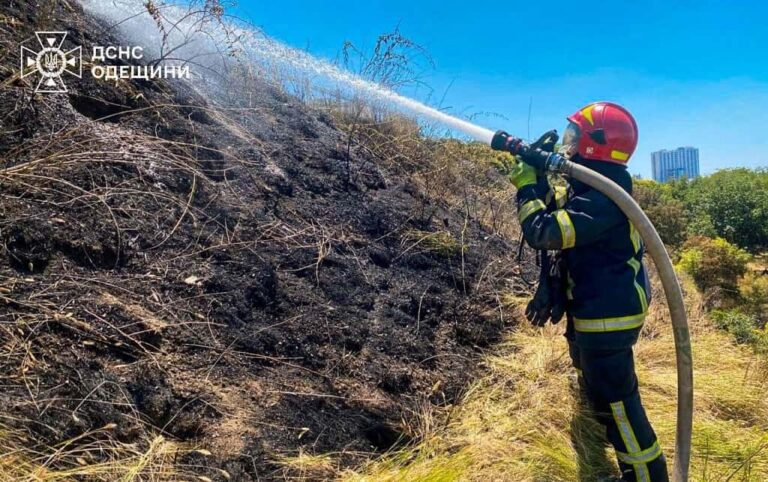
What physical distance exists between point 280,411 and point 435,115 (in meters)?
1.95

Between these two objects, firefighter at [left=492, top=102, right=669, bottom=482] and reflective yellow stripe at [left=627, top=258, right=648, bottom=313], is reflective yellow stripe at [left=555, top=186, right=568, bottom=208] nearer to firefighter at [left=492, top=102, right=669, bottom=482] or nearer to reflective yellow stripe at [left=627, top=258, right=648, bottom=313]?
firefighter at [left=492, top=102, right=669, bottom=482]

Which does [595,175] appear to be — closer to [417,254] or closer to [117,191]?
[417,254]

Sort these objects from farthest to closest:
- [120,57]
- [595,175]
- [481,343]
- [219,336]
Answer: [120,57], [481,343], [219,336], [595,175]

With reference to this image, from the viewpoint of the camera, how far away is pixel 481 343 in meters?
3.40

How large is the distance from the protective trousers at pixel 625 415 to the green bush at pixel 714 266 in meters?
10.2

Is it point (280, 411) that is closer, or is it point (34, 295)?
point (34, 295)

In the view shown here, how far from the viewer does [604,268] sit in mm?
2287

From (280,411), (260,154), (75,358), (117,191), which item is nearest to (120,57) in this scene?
(260,154)

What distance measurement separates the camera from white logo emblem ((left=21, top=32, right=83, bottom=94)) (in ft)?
9.84

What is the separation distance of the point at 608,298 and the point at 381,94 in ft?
10.5

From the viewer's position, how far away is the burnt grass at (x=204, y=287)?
2027mm

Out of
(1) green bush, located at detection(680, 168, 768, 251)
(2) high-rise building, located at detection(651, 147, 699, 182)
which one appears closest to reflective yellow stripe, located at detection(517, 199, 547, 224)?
(1) green bush, located at detection(680, 168, 768, 251)

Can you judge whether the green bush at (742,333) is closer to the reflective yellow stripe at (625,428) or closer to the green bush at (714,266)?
the reflective yellow stripe at (625,428)

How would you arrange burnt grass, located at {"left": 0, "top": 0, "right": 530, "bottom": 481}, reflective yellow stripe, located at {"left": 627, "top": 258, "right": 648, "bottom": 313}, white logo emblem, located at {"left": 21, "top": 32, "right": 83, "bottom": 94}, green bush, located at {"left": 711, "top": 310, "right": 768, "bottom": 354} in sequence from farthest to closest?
green bush, located at {"left": 711, "top": 310, "right": 768, "bottom": 354}
white logo emblem, located at {"left": 21, "top": 32, "right": 83, "bottom": 94}
reflective yellow stripe, located at {"left": 627, "top": 258, "right": 648, "bottom": 313}
burnt grass, located at {"left": 0, "top": 0, "right": 530, "bottom": 481}
